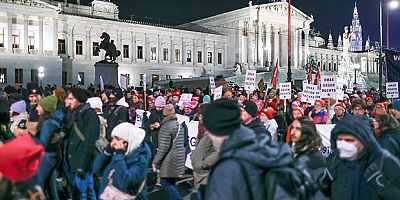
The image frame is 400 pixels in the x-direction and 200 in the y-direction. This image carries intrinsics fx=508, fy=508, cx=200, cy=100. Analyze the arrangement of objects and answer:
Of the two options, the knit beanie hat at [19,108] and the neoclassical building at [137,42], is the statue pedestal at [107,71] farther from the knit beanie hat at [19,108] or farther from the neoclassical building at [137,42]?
the neoclassical building at [137,42]

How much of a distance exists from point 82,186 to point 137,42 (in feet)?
192

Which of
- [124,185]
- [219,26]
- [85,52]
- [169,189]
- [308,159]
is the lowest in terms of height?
[169,189]

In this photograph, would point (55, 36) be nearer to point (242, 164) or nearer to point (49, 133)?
point (49, 133)

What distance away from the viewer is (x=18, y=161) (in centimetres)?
263

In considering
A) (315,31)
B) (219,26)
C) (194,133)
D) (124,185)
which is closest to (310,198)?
(124,185)

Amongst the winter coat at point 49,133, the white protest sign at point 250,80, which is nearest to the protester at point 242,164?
the winter coat at point 49,133

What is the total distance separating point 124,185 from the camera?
15.5 feet

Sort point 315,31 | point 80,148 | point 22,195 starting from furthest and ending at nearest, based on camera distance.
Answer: point 315,31, point 80,148, point 22,195

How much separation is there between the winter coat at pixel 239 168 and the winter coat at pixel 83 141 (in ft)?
12.2

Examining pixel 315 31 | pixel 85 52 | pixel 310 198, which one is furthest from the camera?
pixel 315 31

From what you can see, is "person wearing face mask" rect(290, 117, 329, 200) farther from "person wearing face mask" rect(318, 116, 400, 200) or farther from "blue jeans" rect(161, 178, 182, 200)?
"blue jeans" rect(161, 178, 182, 200)

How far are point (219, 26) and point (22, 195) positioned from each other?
75.7 metres

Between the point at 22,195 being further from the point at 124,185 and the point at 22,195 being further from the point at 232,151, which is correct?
the point at 124,185

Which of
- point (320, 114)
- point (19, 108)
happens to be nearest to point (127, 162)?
point (19, 108)
